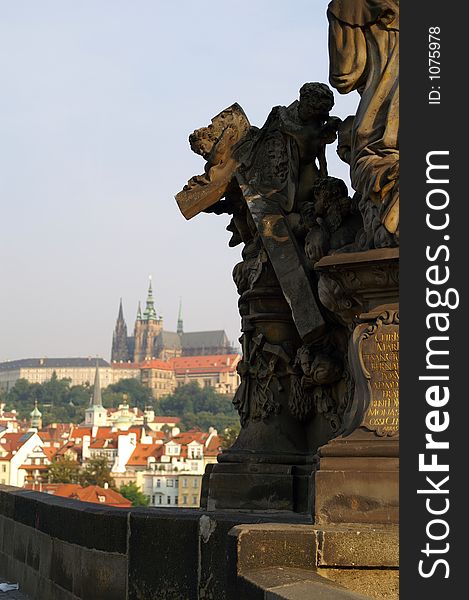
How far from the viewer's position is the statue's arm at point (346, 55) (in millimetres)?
4984

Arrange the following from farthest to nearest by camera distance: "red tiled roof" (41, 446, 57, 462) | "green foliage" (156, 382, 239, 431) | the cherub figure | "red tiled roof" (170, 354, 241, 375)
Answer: "red tiled roof" (170, 354, 241, 375) → "green foliage" (156, 382, 239, 431) → "red tiled roof" (41, 446, 57, 462) → the cherub figure

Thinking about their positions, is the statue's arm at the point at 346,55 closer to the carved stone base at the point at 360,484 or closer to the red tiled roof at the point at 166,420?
the carved stone base at the point at 360,484

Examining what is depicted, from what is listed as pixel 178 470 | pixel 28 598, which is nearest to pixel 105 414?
pixel 178 470

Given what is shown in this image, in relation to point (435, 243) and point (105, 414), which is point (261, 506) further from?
point (105, 414)

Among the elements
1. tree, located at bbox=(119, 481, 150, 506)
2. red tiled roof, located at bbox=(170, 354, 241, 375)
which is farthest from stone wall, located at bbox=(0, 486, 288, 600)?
red tiled roof, located at bbox=(170, 354, 241, 375)

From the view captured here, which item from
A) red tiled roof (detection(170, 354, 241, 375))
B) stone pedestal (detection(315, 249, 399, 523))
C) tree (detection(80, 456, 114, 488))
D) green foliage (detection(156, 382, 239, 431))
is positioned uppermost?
red tiled roof (detection(170, 354, 241, 375))

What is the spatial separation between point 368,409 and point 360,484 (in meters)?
0.32

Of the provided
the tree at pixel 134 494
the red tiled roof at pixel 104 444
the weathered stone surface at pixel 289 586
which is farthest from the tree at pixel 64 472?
the weathered stone surface at pixel 289 586

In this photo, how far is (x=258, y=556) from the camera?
4008mm

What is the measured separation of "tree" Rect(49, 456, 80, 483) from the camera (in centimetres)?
10212

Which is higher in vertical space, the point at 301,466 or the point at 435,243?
the point at 435,243

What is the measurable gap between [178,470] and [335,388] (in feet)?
381

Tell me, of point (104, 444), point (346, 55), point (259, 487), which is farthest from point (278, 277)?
point (104, 444)

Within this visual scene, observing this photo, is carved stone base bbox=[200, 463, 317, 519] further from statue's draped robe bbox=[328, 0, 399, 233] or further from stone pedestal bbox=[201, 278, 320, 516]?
statue's draped robe bbox=[328, 0, 399, 233]
